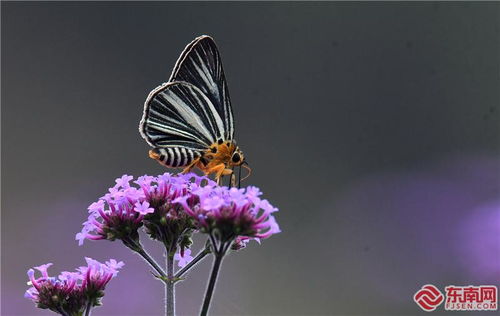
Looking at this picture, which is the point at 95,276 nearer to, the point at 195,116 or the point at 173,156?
the point at 173,156

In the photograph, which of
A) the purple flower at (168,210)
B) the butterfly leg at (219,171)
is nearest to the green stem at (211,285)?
the purple flower at (168,210)

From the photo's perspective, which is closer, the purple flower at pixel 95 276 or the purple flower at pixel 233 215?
the purple flower at pixel 233 215

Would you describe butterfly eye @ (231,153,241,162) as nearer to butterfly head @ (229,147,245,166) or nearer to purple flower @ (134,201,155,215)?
butterfly head @ (229,147,245,166)

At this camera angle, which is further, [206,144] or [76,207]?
[76,207]

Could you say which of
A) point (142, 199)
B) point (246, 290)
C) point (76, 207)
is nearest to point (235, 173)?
point (142, 199)

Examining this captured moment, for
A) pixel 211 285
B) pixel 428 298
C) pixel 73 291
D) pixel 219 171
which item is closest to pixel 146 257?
pixel 73 291

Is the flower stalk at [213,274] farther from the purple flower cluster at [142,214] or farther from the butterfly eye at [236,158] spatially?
the butterfly eye at [236,158]

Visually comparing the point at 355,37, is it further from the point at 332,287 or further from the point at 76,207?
the point at 76,207
